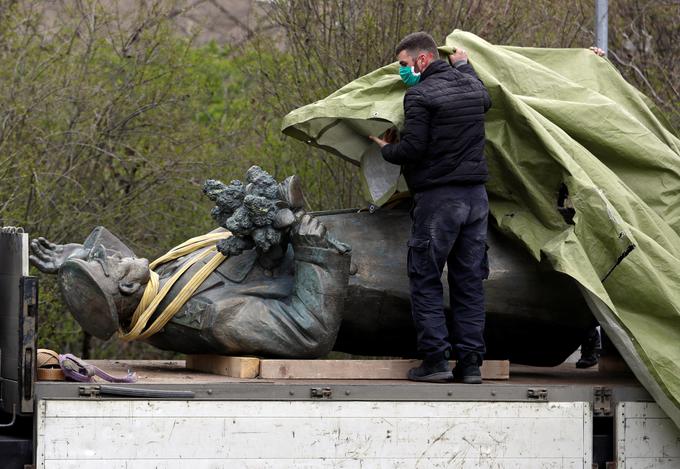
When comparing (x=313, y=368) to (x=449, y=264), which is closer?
(x=313, y=368)

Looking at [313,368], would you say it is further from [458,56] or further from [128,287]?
[458,56]

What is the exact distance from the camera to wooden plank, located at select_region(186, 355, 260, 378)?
19.6 ft

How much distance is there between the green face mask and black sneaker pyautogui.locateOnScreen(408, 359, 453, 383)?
129 centimetres

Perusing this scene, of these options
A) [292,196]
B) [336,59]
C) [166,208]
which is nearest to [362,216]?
[292,196]

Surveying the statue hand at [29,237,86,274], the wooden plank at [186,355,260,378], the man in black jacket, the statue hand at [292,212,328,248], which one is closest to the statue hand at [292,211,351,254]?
the statue hand at [292,212,328,248]

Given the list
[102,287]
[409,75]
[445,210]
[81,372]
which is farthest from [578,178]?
[81,372]

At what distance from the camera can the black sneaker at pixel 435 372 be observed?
6.04 m

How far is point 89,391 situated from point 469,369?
1719 mm

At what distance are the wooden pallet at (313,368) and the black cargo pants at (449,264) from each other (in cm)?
19

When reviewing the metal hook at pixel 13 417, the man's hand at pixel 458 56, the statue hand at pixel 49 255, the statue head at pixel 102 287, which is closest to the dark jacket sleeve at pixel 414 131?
the man's hand at pixel 458 56

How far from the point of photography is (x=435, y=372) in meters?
6.05

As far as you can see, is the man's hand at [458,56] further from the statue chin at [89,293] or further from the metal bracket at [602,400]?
the statue chin at [89,293]

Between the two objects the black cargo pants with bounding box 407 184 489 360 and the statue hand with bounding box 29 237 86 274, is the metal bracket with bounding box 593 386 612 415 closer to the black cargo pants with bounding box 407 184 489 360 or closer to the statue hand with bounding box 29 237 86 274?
the black cargo pants with bounding box 407 184 489 360

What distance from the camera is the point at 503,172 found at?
6.51 meters
